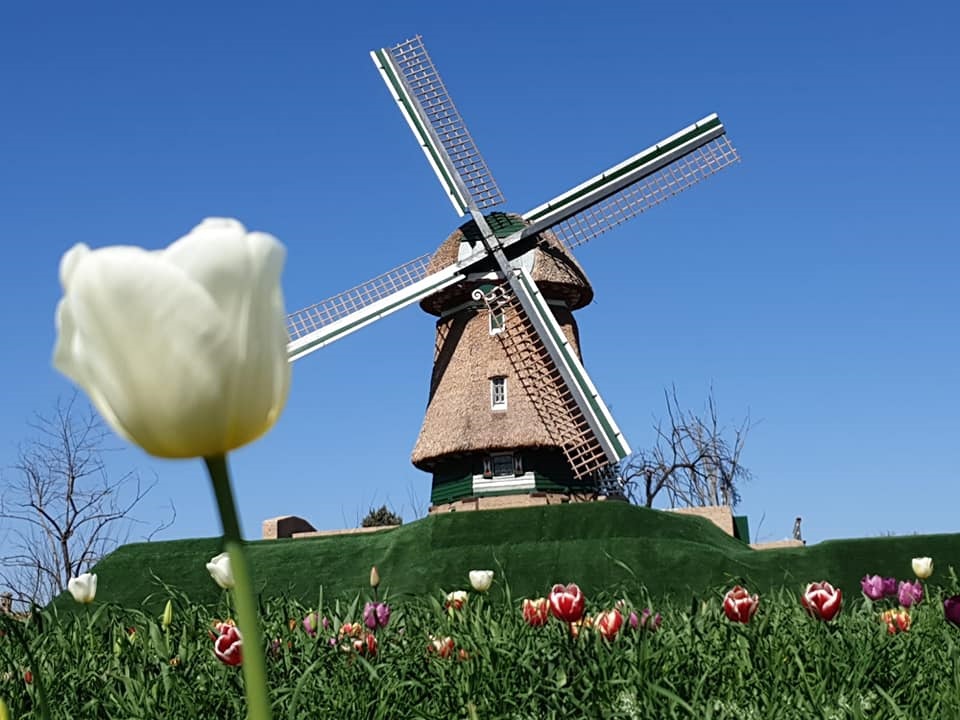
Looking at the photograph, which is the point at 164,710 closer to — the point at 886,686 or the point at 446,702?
the point at 446,702

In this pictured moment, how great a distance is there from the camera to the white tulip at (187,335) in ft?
2.90

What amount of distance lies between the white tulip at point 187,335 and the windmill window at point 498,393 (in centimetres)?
1897

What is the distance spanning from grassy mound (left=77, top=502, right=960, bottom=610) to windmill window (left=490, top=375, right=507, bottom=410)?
14.7 ft

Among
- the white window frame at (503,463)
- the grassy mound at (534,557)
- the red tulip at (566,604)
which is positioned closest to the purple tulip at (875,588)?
the red tulip at (566,604)

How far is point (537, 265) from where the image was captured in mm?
19609

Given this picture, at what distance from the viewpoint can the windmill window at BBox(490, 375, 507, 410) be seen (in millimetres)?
19922

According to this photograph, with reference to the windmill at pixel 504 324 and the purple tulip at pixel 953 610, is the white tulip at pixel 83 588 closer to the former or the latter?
Answer: the purple tulip at pixel 953 610

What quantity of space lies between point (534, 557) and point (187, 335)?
13482 millimetres

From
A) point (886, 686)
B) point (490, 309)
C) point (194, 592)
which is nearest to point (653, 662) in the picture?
point (886, 686)

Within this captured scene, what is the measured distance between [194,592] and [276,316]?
15.2m

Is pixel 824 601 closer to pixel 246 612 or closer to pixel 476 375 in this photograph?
pixel 246 612

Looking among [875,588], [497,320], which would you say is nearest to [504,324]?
[497,320]

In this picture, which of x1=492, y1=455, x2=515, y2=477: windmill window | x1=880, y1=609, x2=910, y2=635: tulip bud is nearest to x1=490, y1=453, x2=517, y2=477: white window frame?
x1=492, y1=455, x2=515, y2=477: windmill window

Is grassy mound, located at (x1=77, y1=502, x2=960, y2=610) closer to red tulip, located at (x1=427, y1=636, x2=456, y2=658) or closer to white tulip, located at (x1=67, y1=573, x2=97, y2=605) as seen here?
white tulip, located at (x1=67, y1=573, x2=97, y2=605)
